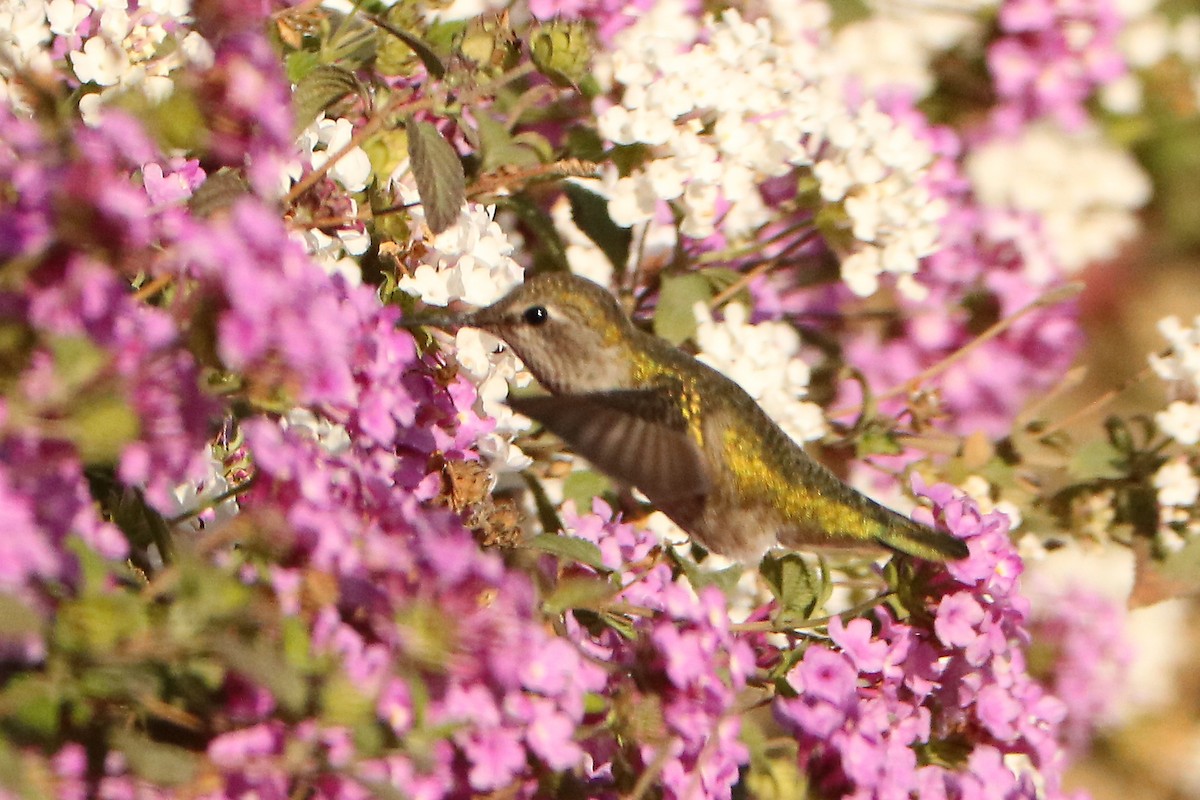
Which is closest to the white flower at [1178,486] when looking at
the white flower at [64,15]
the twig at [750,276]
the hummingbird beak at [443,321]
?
the twig at [750,276]

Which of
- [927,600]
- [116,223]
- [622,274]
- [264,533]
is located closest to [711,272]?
[622,274]

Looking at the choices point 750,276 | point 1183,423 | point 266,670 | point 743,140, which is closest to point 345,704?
point 266,670

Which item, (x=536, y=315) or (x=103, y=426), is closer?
(x=103, y=426)

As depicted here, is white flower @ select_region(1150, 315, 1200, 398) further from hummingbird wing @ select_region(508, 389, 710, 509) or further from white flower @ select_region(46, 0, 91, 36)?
white flower @ select_region(46, 0, 91, 36)

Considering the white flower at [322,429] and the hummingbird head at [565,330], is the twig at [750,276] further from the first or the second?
the white flower at [322,429]

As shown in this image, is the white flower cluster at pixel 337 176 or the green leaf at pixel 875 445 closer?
the white flower cluster at pixel 337 176

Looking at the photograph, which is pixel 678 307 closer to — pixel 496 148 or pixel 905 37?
pixel 496 148
